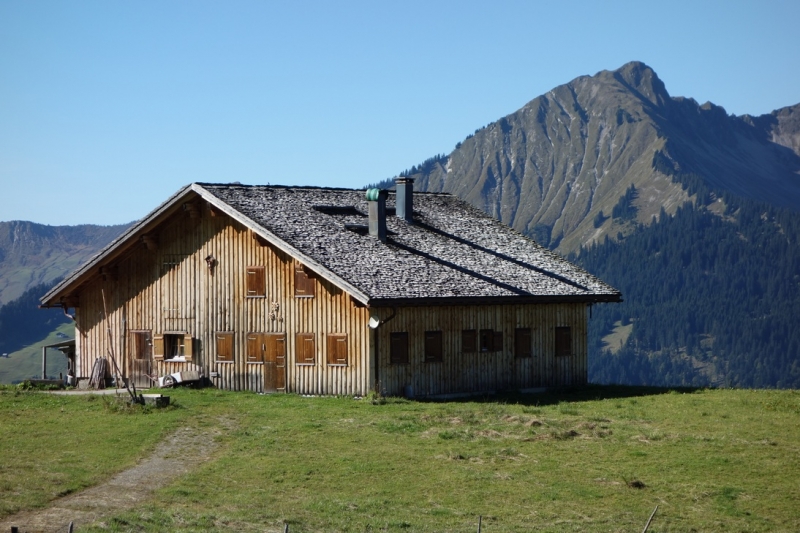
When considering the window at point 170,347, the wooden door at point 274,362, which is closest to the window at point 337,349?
the wooden door at point 274,362

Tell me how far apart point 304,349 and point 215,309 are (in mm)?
4970

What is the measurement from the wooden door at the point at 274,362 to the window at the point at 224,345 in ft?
5.98

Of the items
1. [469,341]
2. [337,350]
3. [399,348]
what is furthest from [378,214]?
[337,350]

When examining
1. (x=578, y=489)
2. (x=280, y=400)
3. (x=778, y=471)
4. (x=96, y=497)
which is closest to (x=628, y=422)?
(x=778, y=471)

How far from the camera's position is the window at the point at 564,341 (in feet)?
157

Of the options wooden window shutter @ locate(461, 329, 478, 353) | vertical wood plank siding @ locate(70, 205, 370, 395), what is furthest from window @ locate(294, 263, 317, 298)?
wooden window shutter @ locate(461, 329, 478, 353)

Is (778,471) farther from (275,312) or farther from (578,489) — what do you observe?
(275,312)

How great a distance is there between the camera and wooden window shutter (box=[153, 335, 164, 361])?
47.4 m

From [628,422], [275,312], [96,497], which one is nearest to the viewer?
[96,497]

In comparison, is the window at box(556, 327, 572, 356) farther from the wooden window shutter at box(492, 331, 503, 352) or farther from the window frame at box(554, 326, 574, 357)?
the wooden window shutter at box(492, 331, 503, 352)

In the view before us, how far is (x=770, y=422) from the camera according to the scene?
37031mm

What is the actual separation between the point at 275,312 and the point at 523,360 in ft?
34.4

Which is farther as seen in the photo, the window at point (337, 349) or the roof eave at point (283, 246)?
the window at point (337, 349)

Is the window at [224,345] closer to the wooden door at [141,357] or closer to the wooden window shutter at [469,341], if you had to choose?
the wooden door at [141,357]
